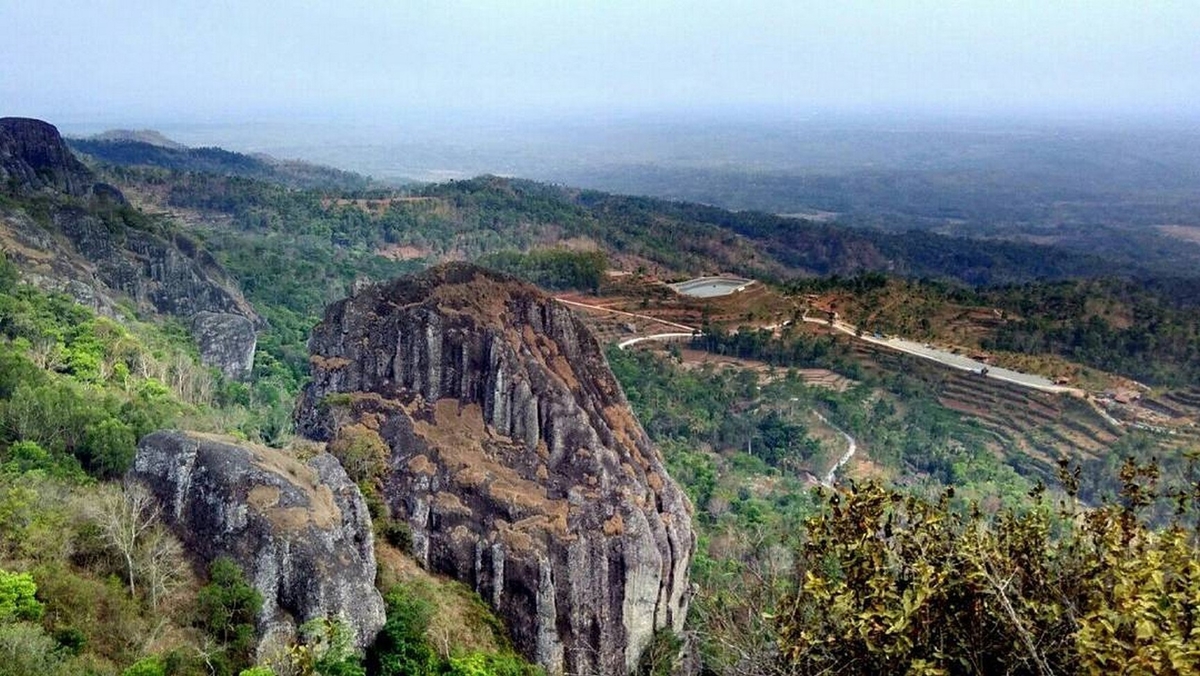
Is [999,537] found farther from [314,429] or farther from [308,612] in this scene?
[314,429]

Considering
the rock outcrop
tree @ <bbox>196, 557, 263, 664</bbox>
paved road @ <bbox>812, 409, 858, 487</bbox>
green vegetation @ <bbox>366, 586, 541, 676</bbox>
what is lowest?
paved road @ <bbox>812, 409, 858, 487</bbox>

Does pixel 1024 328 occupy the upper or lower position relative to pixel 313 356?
lower

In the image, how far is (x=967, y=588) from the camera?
19.4 feet

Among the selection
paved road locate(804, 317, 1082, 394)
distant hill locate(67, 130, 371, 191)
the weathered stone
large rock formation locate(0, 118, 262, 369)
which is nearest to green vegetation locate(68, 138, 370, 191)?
distant hill locate(67, 130, 371, 191)

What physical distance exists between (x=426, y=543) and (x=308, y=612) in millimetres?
4394

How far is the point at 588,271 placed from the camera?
63.9m

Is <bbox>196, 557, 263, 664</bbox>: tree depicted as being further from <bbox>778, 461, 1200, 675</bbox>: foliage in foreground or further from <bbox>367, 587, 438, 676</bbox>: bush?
<bbox>778, 461, 1200, 675</bbox>: foliage in foreground

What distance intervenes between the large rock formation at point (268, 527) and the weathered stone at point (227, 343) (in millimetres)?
28227

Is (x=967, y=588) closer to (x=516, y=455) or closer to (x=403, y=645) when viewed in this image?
(x=403, y=645)

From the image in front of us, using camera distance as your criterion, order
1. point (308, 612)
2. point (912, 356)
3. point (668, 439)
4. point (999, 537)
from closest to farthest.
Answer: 1. point (999, 537)
2. point (308, 612)
3. point (668, 439)
4. point (912, 356)

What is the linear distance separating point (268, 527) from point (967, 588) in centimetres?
1138

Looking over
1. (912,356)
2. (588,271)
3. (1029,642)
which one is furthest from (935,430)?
(1029,642)

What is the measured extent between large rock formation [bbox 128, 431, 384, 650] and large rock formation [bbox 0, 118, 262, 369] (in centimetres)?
2747

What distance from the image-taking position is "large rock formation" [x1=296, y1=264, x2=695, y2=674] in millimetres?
17109
